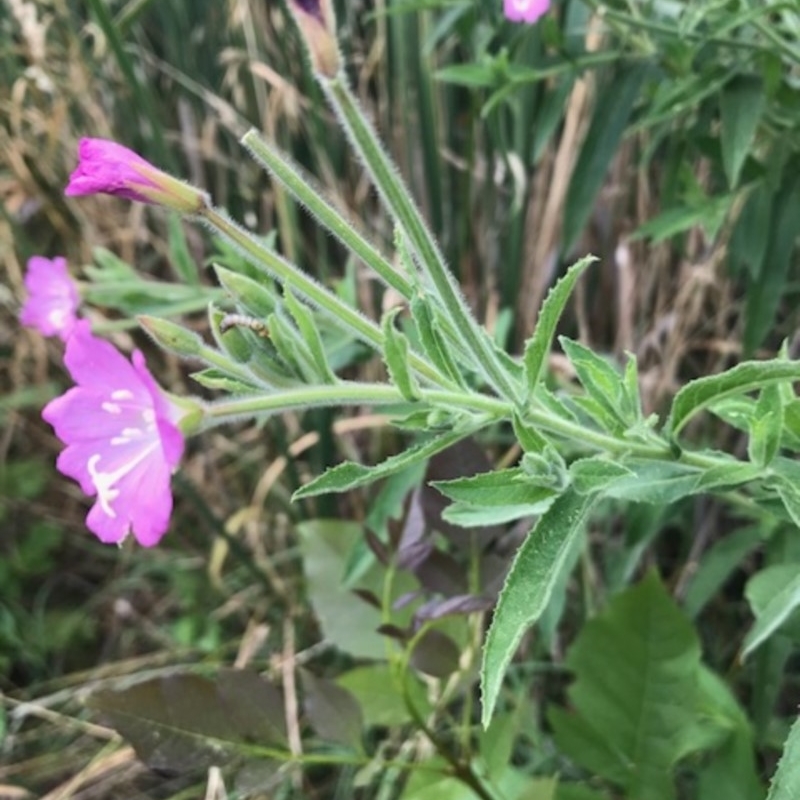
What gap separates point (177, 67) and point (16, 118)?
28cm

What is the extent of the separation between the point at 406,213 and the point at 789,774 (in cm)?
44

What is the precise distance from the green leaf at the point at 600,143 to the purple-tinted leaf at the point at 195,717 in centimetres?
65

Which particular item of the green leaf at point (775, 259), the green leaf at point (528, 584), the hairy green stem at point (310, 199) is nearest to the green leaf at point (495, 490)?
the green leaf at point (528, 584)

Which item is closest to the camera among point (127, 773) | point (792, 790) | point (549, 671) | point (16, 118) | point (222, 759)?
point (792, 790)

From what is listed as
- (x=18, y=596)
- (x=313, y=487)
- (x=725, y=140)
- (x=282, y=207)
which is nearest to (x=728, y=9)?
(x=725, y=140)

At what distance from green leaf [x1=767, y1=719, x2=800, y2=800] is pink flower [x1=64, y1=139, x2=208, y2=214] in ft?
1.72

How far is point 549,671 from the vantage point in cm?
169

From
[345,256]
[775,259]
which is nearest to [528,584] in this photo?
[775,259]

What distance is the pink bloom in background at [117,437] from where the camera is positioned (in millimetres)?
733

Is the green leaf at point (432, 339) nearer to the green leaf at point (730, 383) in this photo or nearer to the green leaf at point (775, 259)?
the green leaf at point (730, 383)

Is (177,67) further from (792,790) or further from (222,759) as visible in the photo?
(792,790)

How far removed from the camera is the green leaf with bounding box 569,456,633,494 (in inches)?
31.2

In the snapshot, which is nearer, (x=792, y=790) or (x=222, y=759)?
(x=792, y=790)

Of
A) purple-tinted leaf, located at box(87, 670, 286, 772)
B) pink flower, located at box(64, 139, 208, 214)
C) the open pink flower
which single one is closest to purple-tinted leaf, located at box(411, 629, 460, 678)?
purple-tinted leaf, located at box(87, 670, 286, 772)
